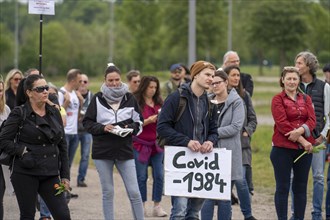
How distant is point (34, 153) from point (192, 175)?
1.65 meters

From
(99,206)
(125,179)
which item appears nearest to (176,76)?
(99,206)

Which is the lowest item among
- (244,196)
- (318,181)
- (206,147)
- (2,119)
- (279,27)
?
(244,196)

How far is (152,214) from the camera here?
1141cm

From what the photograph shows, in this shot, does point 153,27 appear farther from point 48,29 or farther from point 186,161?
point 186,161

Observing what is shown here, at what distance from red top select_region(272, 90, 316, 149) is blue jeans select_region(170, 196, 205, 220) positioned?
1584 mm

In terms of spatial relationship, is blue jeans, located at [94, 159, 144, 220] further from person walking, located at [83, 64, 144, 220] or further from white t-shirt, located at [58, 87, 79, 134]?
white t-shirt, located at [58, 87, 79, 134]

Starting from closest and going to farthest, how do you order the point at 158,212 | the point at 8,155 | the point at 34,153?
the point at 34,153 → the point at 8,155 → the point at 158,212

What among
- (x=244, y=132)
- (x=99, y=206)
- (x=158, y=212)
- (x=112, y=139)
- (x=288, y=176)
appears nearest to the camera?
(x=112, y=139)

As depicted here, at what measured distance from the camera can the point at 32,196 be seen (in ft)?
25.4

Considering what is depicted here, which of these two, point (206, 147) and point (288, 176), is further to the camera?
point (288, 176)

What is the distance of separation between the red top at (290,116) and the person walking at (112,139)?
1696 millimetres

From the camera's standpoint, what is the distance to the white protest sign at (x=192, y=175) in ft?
25.8

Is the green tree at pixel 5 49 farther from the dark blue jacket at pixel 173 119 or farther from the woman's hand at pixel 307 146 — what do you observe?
the dark blue jacket at pixel 173 119

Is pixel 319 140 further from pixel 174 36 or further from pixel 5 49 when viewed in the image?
pixel 5 49
